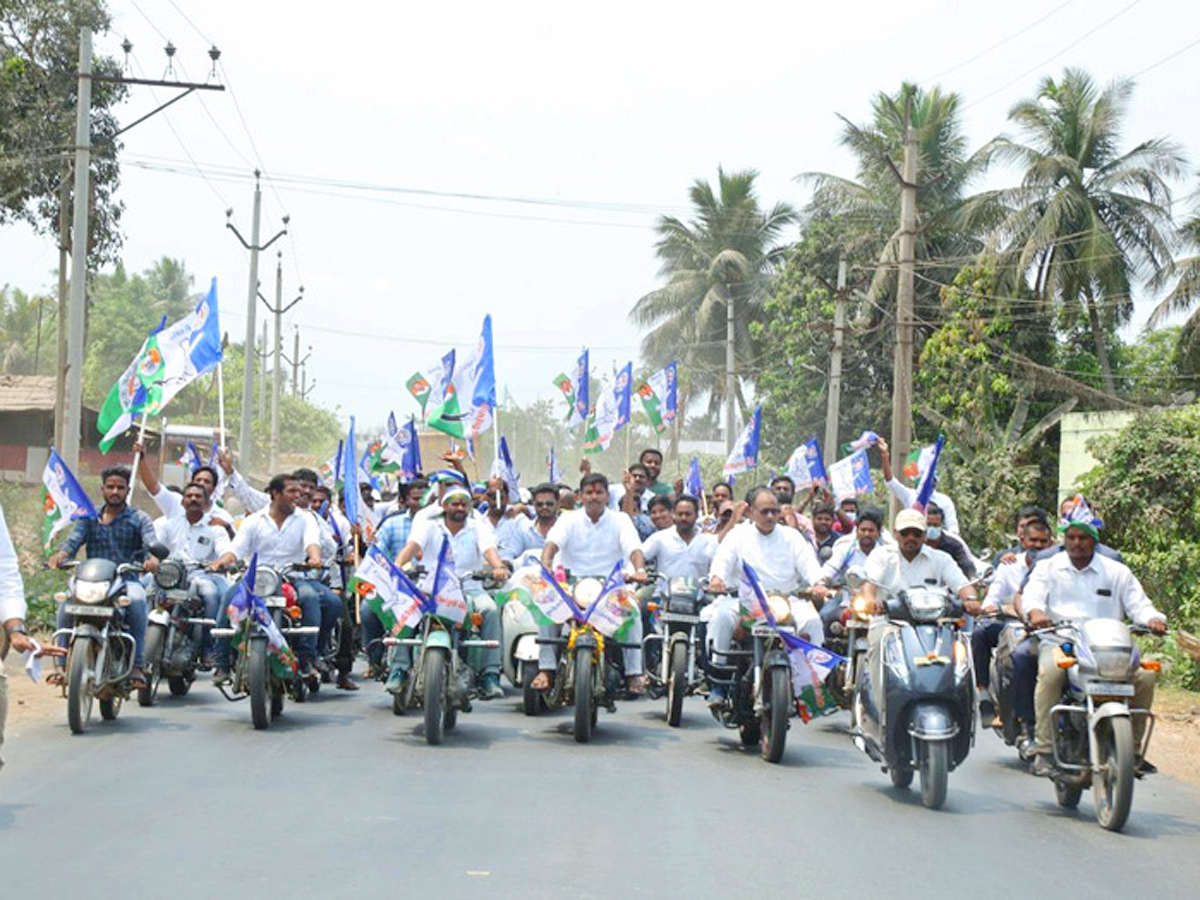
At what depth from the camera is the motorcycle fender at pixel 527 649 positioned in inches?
450

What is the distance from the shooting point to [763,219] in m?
57.4

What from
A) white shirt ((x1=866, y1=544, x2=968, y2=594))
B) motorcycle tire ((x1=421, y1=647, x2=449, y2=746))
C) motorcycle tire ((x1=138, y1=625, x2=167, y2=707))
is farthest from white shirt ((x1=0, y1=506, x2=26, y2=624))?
motorcycle tire ((x1=138, y1=625, x2=167, y2=707))

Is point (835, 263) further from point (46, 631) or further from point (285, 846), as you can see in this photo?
point (285, 846)

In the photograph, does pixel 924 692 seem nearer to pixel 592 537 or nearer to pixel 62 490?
pixel 592 537

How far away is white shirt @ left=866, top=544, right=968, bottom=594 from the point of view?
10000 millimetres

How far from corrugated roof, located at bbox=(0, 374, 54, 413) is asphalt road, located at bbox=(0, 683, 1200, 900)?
3275 cm

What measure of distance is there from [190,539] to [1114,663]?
311 inches

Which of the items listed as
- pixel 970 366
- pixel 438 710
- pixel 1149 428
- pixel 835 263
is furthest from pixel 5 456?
pixel 438 710

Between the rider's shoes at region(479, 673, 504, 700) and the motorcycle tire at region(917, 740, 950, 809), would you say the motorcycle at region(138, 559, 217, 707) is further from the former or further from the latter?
the motorcycle tire at region(917, 740, 950, 809)

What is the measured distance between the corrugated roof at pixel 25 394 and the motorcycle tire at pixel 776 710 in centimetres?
3538

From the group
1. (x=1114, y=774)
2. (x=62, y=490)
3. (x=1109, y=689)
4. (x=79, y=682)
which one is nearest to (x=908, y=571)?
(x=1109, y=689)

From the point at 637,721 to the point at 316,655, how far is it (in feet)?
8.37

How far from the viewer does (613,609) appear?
1123 centimetres

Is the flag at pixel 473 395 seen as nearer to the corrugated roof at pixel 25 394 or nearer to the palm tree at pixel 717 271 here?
the corrugated roof at pixel 25 394
